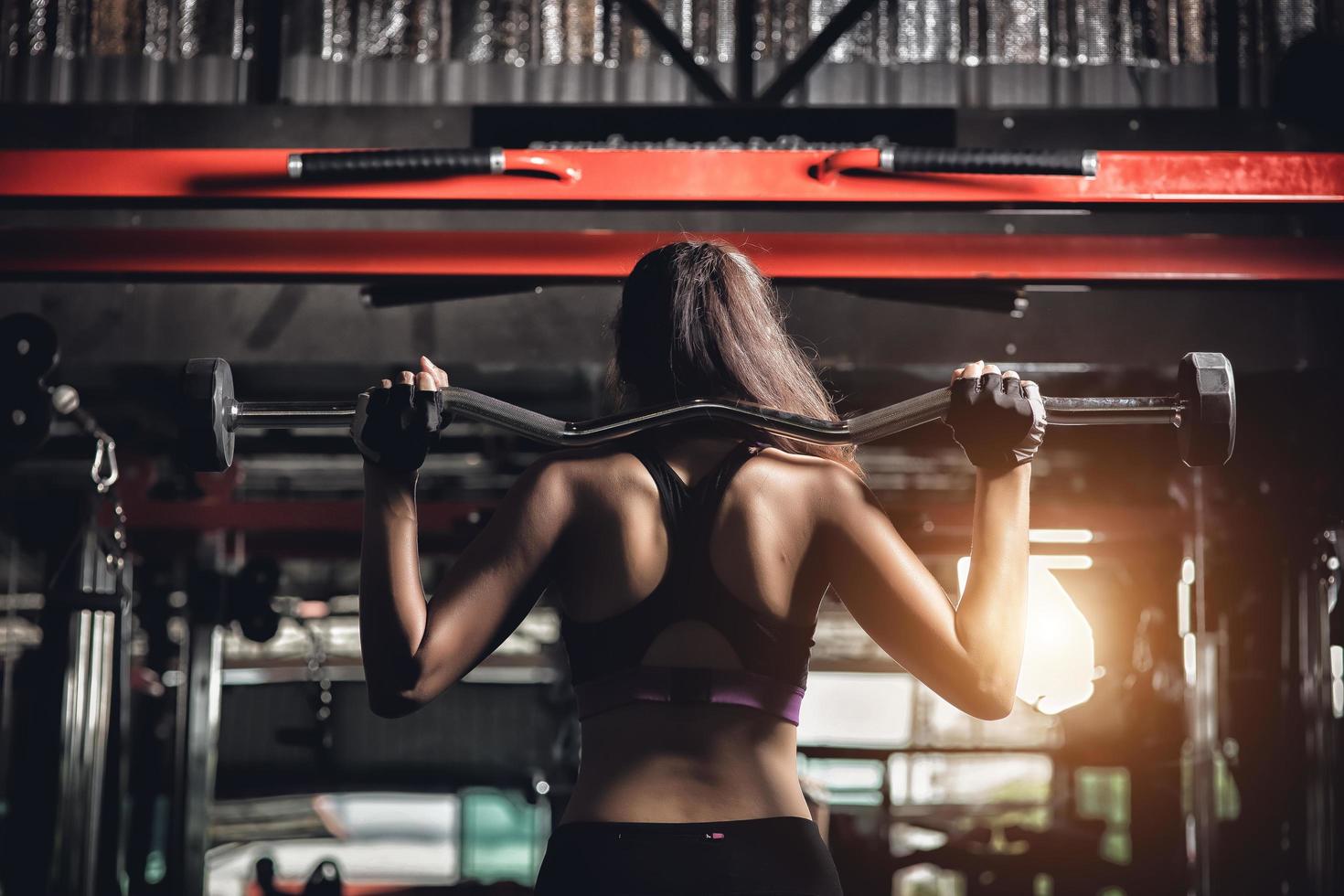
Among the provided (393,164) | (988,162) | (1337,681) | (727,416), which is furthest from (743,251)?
(1337,681)

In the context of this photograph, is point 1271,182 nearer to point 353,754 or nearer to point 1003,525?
point 1003,525

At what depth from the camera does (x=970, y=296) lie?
3016 millimetres

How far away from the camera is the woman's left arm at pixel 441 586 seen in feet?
3.97

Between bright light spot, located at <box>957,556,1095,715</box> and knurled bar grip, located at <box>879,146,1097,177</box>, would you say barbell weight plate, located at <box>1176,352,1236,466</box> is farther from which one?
bright light spot, located at <box>957,556,1095,715</box>

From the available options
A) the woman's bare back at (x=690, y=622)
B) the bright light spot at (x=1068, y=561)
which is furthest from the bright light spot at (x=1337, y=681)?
the woman's bare back at (x=690, y=622)

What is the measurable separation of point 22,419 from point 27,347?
18 centimetres

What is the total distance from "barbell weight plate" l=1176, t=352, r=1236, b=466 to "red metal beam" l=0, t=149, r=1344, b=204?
920mm

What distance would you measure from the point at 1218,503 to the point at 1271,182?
2564 mm

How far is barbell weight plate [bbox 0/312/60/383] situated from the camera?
118 inches

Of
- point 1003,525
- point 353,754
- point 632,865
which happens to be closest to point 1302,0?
point 1003,525

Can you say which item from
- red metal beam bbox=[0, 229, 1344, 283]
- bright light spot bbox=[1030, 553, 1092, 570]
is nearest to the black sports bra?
red metal beam bbox=[0, 229, 1344, 283]

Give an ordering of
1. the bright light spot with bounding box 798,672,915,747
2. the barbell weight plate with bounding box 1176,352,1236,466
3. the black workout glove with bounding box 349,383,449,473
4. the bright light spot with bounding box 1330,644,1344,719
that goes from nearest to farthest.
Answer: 1. the black workout glove with bounding box 349,383,449,473
2. the barbell weight plate with bounding box 1176,352,1236,466
3. the bright light spot with bounding box 1330,644,1344,719
4. the bright light spot with bounding box 798,672,915,747

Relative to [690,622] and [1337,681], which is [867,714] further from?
[690,622]

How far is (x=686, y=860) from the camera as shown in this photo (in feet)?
3.76
